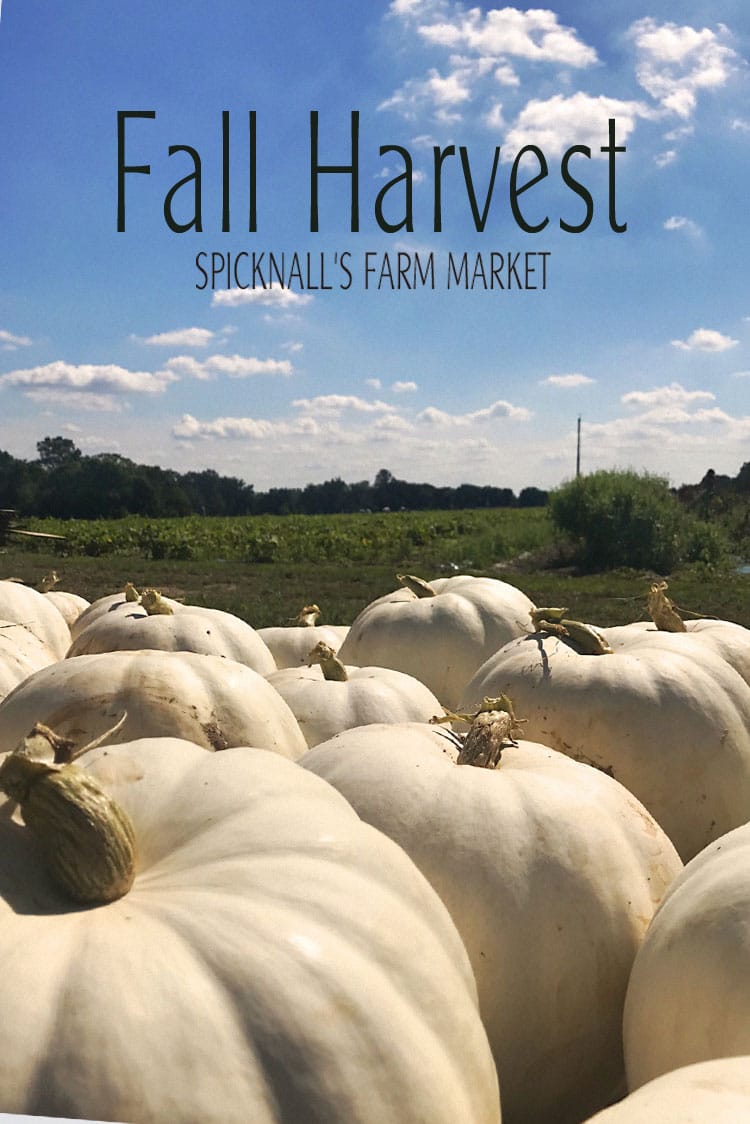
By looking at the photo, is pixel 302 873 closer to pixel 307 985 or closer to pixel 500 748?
pixel 307 985

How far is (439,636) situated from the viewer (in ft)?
16.0

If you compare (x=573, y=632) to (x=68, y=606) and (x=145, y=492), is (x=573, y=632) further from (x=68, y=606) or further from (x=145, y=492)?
(x=145, y=492)

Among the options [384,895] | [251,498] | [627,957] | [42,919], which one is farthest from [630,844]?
[251,498]

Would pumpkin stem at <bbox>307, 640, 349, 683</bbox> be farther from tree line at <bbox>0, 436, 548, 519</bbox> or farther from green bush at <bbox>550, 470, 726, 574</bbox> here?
tree line at <bbox>0, 436, 548, 519</bbox>

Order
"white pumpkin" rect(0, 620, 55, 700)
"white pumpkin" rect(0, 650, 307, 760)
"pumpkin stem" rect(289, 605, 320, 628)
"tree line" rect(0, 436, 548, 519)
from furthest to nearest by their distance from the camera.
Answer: "tree line" rect(0, 436, 548, 519) → "pumpkin stem" rect(289, 605, 320, 628) → "white pumpkin" rect(0, 620, 55, 700) → "white pumpkin" rect(0, 650, 307, 760)

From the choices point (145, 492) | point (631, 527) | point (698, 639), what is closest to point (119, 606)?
point (698, 639)

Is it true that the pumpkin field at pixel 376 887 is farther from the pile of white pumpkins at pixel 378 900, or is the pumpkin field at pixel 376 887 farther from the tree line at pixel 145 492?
the tree line at pixel 145 492

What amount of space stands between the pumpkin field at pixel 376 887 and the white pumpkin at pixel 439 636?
95 centimetres

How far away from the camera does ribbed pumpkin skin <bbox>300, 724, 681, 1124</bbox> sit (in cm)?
205

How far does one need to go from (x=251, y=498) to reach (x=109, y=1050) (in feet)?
183

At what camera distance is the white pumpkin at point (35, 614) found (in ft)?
16.7

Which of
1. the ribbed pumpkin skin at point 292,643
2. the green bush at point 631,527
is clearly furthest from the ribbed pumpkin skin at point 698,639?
the green bush at point 631,527

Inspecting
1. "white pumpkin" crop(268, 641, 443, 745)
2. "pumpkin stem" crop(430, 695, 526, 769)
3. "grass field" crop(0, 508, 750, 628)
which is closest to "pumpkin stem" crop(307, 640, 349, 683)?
"white pumpkin" crop(268, 641, 443, 745)

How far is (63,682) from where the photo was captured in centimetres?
272
